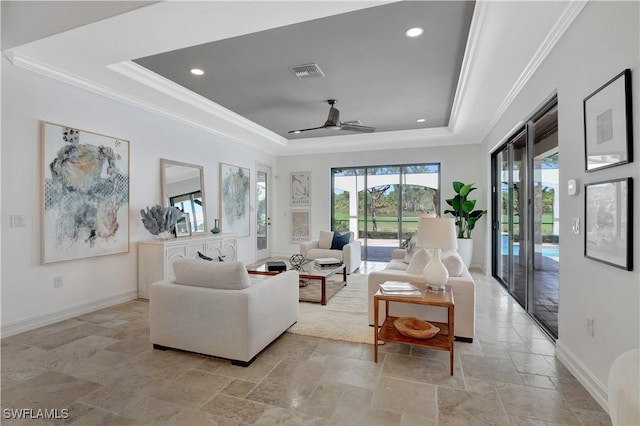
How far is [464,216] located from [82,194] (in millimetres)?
6145

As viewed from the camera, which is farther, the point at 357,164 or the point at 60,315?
the point at 357,164

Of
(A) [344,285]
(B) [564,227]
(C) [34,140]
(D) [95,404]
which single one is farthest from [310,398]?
(C) [34,140]

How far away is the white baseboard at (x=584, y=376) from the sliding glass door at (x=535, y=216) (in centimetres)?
46

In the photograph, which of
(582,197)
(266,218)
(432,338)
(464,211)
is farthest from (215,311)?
(266,218)

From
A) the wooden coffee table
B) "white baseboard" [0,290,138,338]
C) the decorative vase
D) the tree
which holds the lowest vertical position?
"white baseboard" [0,290,138,338]

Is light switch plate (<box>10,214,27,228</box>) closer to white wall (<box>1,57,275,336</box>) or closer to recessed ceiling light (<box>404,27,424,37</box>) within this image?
Result: white wall (<box>1,57,275,336</box>)

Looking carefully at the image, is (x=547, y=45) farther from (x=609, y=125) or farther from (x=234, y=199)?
(x=234, y=199)

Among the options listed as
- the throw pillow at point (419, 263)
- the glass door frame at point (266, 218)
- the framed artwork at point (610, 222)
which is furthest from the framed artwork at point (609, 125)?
the glass door frame at point (266, 218)

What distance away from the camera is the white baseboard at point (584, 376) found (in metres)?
1.94

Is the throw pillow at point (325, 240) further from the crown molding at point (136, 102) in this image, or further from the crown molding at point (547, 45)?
the crown molding at point (547, 45)

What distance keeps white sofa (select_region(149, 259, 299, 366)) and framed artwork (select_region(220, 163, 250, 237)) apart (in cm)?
345

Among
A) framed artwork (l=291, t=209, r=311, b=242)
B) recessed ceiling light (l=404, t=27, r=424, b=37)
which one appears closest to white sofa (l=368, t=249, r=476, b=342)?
recessed ceiling light (l=404, t=27, r=424, b=37)

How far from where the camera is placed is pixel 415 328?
8.52 feet

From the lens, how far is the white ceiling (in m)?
2.30
